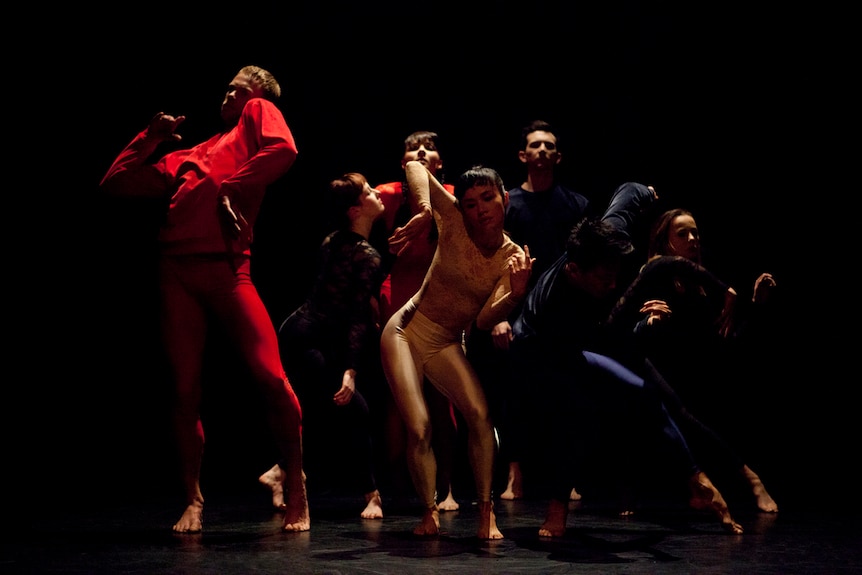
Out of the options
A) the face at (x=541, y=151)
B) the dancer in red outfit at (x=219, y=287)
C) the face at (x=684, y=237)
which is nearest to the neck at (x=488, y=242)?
the dancer in red outfit at (x=219, y=287)

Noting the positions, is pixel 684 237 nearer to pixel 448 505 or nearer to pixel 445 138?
pixel 448 505

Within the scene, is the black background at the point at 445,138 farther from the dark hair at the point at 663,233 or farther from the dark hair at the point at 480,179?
the dark hair at the point at 480,179

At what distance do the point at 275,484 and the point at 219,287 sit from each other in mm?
1215

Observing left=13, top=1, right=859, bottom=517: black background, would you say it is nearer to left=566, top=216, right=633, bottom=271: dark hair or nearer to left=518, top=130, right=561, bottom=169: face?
left=518, top=130, right=561, bottom=169: face

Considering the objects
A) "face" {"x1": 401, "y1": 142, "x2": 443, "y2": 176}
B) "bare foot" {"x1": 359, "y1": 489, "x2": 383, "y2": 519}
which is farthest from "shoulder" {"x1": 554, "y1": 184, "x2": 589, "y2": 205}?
"bare foot" {"x1": 359, "y1": 489, "x2": 383, "y2": 519}

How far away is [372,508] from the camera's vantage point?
4387mm

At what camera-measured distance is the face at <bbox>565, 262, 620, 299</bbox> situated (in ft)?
12.1

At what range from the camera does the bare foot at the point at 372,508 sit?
14.3 ft

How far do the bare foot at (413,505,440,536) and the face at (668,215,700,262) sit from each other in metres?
1.70

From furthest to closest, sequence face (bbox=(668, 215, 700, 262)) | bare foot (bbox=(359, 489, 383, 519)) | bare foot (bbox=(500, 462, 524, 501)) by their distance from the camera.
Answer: bare foot (bbox=(500, 462, 524, 501)) → face (bbox=(668, 215, 700, 262)) → bare foot (bbox=(359, 489, 383, 519))

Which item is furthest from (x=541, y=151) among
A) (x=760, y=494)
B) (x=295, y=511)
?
(x=295, y=511)

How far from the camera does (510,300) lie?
3.54 meters

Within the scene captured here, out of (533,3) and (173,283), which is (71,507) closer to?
(173,283)

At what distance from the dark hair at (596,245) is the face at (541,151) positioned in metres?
1.34
